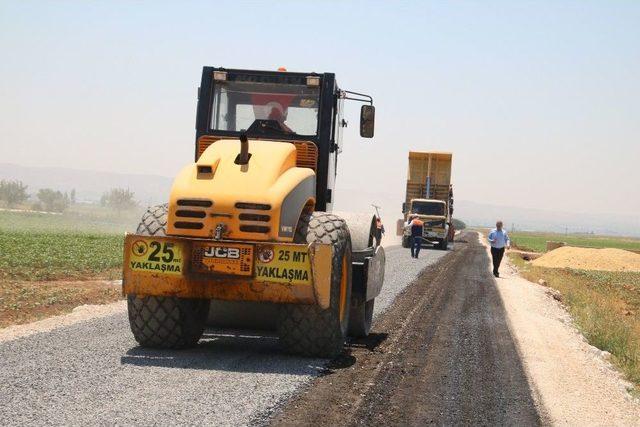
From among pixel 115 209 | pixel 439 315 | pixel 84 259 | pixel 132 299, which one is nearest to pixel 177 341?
pixel 132 299

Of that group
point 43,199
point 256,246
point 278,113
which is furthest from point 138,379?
point 43,199

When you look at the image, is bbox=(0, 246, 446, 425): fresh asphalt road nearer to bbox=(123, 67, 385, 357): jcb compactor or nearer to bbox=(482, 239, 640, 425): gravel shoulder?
bbox=(123, 67, 385, 357): jcb compactor

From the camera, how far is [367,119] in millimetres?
10719

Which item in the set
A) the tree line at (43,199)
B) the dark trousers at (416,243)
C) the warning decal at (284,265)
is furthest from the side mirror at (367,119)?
the tree line at (43,199)

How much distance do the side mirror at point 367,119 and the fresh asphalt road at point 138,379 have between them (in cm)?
306

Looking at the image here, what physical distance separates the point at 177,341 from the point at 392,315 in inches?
235

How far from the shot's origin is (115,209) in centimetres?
16938

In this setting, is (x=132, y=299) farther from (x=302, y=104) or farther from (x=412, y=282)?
(x=412, y=282)

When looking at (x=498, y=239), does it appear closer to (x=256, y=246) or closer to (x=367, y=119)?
(x=367, y=119)

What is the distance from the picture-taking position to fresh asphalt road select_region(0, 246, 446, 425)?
21.3 feet

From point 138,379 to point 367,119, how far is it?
4.79 metres

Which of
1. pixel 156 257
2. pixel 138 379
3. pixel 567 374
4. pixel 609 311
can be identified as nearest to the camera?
pixel 138 379

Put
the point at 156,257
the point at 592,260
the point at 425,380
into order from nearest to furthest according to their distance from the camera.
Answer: the point at 156,257 < the point at 425,380 < the point at 592,260

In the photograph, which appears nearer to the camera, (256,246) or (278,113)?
(256,246)
